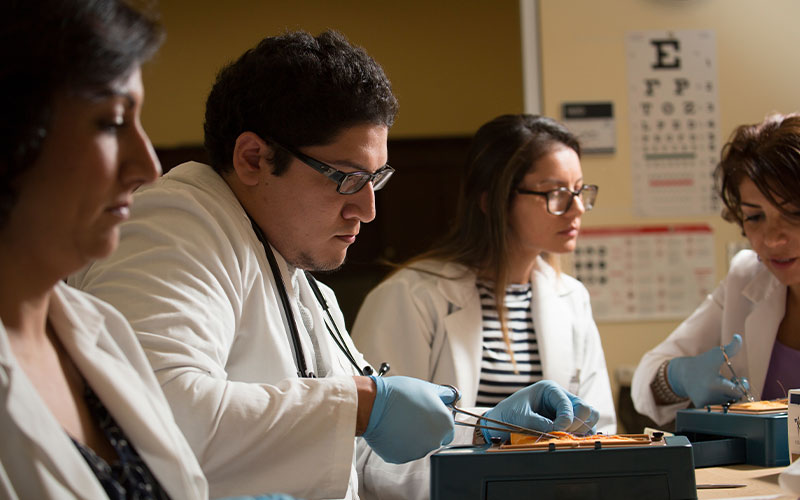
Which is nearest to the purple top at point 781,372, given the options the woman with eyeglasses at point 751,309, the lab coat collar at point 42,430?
the woman with eyeglasses at point 751,309

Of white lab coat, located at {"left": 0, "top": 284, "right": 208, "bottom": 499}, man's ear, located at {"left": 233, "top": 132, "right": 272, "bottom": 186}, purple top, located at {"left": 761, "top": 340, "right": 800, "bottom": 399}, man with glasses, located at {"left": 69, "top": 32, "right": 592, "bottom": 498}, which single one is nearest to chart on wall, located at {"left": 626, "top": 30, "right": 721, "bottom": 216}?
purple top, located at {"left": 761, "top": 340, "right": 800, "bottom": 399}

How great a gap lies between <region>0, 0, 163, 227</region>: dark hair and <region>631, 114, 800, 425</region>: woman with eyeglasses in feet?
4.92

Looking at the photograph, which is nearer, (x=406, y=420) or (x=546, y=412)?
(x=406, y=420)

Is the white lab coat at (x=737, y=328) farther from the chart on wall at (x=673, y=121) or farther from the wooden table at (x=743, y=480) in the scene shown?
the chart on wall at (x=673, y=121)

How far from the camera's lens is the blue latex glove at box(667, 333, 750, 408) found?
1.83 m

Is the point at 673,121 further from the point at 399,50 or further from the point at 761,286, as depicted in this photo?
the point at 399,50

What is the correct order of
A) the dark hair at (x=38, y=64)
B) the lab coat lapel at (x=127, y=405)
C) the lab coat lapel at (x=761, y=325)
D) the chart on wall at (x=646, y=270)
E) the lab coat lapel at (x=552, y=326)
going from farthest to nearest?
the chart on wall at (x=646, y=270) → the lab coat lapel at (x=552, y=326) → the lab coat lapel at (x=761, y=325) → the lab coat lapel at (x=127, y=405) → the dark hair at (x=38, y=64)

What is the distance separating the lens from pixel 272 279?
135 cm

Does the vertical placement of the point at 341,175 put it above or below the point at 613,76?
below

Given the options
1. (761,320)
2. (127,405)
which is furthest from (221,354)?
(761,320)

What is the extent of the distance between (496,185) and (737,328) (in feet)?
2.53

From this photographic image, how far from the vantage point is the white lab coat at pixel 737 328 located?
1997 mm

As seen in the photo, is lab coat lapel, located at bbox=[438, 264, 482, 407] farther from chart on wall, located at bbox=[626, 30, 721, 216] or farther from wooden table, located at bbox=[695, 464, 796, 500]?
chart on wall, located at bbox=[626, 30, 721, 216]

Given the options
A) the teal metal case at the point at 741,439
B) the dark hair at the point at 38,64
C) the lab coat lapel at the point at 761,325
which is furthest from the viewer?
the lab coat lapel at the point at 761,325
